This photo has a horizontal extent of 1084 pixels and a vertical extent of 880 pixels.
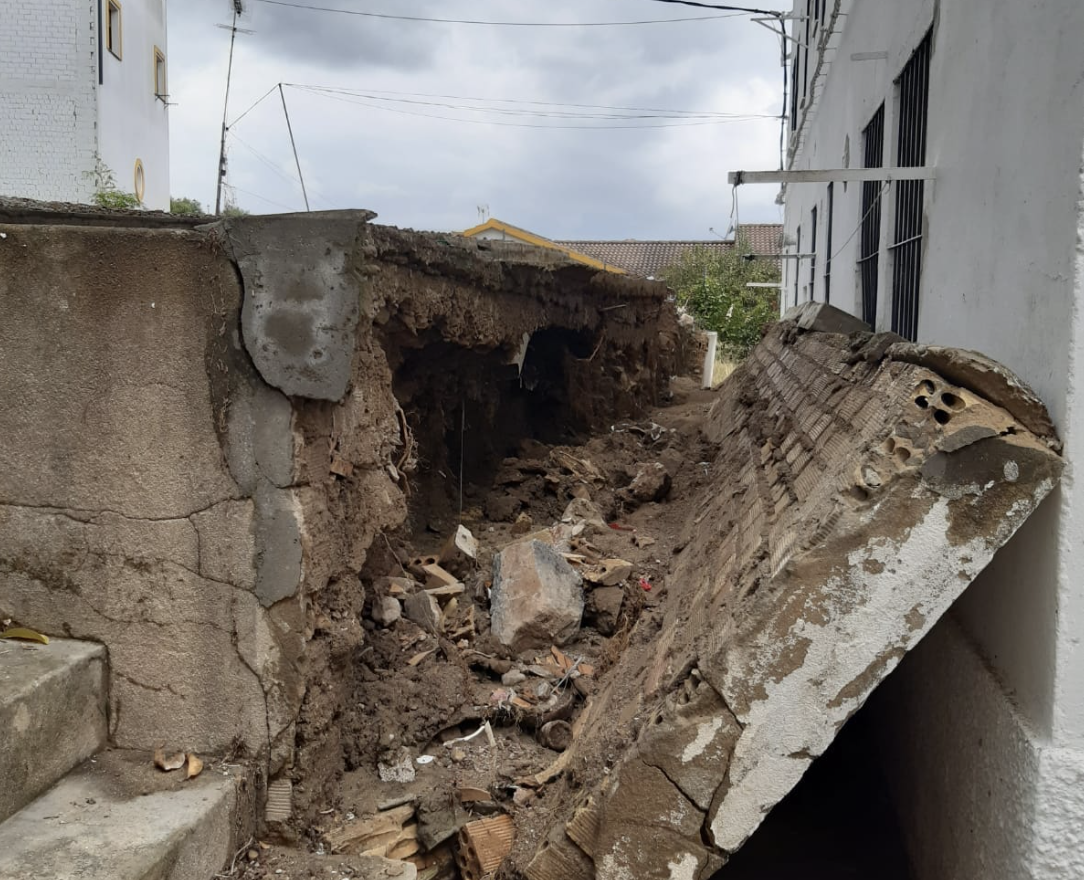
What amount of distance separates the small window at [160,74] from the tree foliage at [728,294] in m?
13.3

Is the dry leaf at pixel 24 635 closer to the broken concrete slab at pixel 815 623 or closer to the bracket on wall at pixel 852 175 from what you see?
the broken concrete slab at pixel 815 623

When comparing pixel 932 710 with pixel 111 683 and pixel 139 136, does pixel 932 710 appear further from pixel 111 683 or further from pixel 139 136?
pixel 139 136

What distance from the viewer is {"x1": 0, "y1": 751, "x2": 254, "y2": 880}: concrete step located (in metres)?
2.54

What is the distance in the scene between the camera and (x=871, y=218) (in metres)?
7.19

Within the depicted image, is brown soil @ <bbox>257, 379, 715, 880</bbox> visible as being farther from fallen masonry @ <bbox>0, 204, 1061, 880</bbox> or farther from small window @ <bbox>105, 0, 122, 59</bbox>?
small window @ <bbox>105, 0, 122, 59</bbox>

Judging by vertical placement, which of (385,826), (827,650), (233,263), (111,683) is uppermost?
(233,263)

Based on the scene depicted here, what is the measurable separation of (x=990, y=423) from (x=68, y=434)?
304 cm

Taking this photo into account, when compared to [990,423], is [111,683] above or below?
below

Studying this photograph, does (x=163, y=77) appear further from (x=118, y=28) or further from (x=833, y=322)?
(x=833, y=322)

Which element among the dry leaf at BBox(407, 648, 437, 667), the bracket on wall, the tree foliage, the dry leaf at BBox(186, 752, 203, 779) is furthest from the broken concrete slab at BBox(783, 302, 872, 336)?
the tree foliage

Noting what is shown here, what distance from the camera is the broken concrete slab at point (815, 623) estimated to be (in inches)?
80.5

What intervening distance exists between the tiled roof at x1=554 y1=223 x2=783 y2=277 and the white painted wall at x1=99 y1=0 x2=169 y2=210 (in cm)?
2194

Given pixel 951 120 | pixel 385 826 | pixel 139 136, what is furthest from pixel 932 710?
pixel 139 136

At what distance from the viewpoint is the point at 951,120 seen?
4.06m
